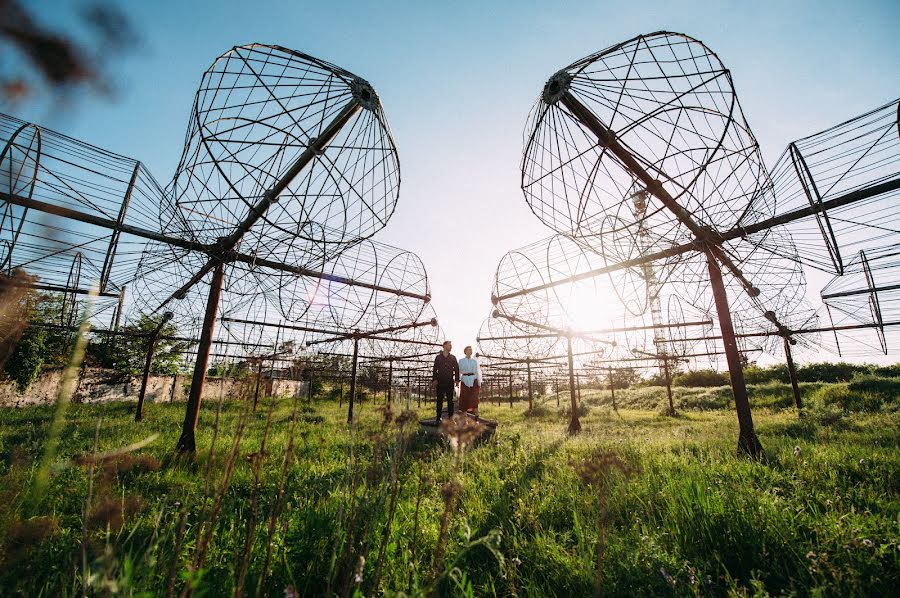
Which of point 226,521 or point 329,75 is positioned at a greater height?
point 329,75

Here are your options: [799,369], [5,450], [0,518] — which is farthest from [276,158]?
[799,369]

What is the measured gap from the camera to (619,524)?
3.65 m

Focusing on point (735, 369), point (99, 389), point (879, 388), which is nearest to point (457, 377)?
point (735, 369)

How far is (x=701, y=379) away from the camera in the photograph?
99.5 ft

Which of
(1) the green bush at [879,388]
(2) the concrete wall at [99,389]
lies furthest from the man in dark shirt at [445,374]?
(1) the green bush at [879,388]

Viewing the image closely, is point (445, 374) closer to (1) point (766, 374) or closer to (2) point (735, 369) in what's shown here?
(2) point (735, 369)

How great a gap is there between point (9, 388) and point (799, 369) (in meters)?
46.9

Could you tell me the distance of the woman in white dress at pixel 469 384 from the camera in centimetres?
1014

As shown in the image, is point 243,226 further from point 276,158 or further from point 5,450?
point 5,450

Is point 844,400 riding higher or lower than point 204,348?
lower

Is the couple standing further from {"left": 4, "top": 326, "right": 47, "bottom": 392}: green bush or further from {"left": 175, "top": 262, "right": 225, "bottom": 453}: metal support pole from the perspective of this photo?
{"left": 4, "top": 326, "right": 47, "bottom": 392}: green bush

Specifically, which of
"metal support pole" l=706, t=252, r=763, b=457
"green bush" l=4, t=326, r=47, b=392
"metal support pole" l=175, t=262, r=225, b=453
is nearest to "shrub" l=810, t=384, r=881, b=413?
"metal support pole" l=706, t=252, r=763, b=457

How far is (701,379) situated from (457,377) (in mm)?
28623

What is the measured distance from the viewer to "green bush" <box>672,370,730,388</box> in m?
29.6
